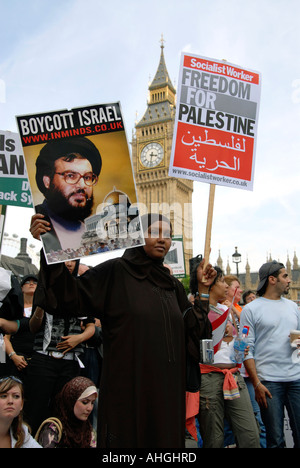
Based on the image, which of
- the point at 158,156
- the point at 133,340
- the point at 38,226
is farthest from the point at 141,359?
the point at 158,156

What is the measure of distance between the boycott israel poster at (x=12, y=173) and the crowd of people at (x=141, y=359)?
1085mm

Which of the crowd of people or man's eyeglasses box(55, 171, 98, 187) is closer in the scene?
the crowd of people

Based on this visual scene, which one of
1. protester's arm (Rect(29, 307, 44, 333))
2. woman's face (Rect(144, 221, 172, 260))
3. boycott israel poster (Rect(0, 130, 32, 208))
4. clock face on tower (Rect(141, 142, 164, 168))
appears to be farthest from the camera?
clock face on tower (Rect(141, 142, 164, 168))

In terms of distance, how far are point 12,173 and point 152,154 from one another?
7002 centimetres

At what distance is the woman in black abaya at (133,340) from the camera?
8.55ft

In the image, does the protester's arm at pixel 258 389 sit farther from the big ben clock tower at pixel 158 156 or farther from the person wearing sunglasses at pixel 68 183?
the big ben clock tower at pixel 158 156

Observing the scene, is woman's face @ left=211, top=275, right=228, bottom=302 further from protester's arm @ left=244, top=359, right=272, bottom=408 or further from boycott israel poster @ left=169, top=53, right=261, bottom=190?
boycott israel poster @ left=169, top=53, right=261, bottom=190

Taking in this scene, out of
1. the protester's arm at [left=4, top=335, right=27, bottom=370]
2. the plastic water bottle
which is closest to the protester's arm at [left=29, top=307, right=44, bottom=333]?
Answer: the protester's arm at [left=4, top=335, right=27, bottom=370]

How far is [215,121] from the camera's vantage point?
4.61 metres

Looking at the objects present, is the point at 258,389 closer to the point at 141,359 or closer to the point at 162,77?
the point at 141,359

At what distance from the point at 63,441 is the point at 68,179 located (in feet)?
7.41

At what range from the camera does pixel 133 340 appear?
2.67 metres

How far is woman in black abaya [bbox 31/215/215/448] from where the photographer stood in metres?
2.61
